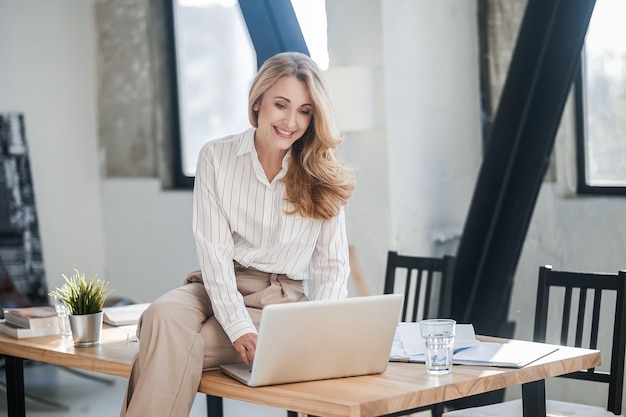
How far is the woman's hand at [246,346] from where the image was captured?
2.75 metres

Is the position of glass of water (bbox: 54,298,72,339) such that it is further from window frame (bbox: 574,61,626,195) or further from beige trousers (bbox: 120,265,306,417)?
window frame (bbox: 574,61,626,195)

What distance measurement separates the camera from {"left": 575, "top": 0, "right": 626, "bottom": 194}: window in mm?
4891

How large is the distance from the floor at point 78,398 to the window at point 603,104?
146cm

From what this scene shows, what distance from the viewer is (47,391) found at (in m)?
5.64

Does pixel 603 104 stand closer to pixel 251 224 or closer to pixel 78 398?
pixel 251 224

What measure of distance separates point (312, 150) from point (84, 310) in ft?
3.01

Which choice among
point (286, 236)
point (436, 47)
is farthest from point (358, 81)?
point (286, 236)

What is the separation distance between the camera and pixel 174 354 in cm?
269

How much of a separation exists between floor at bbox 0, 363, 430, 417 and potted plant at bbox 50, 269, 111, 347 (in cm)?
189

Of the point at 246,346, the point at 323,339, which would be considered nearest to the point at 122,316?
the point at 246,346

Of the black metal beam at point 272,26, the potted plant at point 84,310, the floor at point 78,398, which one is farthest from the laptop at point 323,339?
the floor at point 78,398

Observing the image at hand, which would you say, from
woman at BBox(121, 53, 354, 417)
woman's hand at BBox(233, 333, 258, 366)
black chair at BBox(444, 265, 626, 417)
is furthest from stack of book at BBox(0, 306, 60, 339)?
black chair at BBox(444, 265, 626, 417)

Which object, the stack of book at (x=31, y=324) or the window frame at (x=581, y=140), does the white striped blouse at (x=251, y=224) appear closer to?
the stack of book at (x=31, y=324)

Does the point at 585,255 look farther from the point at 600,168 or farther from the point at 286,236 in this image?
the point at 286,236
